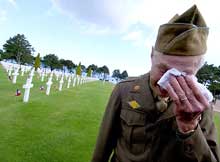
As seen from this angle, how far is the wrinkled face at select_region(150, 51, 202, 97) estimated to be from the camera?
1660mm

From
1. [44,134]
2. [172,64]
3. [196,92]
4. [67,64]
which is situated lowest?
[44,134]

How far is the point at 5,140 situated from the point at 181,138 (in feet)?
16.4

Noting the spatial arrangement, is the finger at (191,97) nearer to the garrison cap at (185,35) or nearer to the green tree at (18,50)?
the garrison cap at (185,35)

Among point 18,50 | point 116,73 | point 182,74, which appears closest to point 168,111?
point 182,74

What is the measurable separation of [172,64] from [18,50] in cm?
9563

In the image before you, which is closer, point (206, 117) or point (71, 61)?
point (206, 117)

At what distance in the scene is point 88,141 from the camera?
679cm

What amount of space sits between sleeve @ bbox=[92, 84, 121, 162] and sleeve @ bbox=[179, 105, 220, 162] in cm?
64

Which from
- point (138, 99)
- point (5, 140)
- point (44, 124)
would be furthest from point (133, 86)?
point (44, 124)

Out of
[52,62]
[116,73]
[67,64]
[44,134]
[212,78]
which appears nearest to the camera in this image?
[44,134]

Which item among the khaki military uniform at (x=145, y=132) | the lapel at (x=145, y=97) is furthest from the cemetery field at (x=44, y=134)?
the lapel at (x=145, y=97)

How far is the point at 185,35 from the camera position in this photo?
5.67ft

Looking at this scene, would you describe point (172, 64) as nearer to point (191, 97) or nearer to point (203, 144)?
point (191, 97)

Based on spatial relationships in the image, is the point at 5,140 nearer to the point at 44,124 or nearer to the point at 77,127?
the point at 44,124
